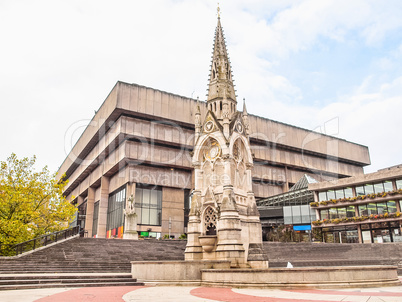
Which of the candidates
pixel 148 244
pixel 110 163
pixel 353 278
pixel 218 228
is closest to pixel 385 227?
pixel 148 244

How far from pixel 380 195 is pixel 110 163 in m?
42.4

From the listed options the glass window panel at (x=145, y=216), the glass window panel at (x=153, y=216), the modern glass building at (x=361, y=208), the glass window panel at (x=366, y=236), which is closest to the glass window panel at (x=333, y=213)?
the modern glass building at (x=361, y=208)

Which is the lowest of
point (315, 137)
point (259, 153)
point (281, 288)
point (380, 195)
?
point (281, 288)

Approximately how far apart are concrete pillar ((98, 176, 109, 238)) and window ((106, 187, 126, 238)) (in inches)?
27.3

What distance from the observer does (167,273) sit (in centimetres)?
1536

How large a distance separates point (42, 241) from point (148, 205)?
30.7m

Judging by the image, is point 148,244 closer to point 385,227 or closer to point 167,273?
point 167,273

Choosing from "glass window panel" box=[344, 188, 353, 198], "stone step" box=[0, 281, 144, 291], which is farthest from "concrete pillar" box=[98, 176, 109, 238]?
"stone step" box=[0, 281, 144, 291]

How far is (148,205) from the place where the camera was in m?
57.8

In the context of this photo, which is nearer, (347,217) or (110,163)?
(347,217)

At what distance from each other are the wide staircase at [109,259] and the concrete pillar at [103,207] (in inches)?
1303

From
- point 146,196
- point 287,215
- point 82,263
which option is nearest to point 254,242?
point 82,263

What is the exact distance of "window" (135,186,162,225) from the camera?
56844 mm

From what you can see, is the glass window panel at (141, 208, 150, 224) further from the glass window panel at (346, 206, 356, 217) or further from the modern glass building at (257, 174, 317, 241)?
the glass window panel at (346, 206, 356, 217)
